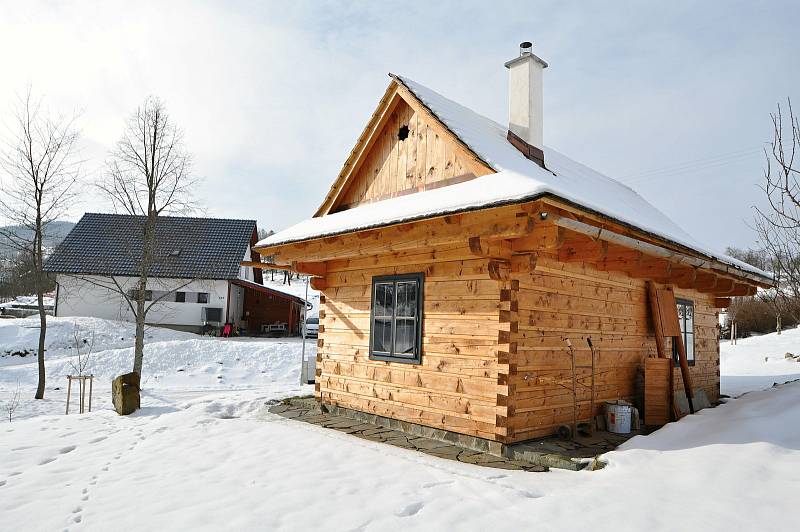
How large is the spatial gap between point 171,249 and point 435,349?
896 inches

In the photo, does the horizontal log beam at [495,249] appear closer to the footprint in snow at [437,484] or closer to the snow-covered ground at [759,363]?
the footprint in snow at [437,484]

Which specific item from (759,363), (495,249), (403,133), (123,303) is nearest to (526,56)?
(403,133)

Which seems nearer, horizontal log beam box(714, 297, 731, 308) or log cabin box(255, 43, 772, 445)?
log cabin box(255, 43, 772, 445)

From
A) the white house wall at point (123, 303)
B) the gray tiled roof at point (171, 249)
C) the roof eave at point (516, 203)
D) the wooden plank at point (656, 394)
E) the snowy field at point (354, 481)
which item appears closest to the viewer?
the snowy field at point (354, 481)

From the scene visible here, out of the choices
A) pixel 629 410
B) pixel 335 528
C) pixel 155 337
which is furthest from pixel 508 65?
pixel 155 337

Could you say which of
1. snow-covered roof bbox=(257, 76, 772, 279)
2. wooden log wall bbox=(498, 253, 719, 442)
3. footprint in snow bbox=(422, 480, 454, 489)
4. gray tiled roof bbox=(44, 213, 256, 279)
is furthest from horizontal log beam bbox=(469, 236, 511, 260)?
gray tiled roof bbox=(44, 213, 256, 279)

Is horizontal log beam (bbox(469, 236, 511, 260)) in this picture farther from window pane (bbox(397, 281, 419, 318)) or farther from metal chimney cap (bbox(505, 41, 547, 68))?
metal chimney cap (bbox(505, 41, 547, 68))

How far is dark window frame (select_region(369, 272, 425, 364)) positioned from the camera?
760 cm

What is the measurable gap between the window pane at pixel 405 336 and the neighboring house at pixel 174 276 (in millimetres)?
19885

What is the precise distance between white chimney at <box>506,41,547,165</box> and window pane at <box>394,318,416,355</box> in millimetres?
4332

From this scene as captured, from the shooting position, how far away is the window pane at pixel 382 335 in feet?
26.6

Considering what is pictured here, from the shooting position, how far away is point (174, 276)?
85.3 ft

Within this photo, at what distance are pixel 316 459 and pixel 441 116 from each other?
16.9 feet

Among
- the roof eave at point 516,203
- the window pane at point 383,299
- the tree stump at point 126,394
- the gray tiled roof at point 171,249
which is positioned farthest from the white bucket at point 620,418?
the gray tiled roof at point 171,249
